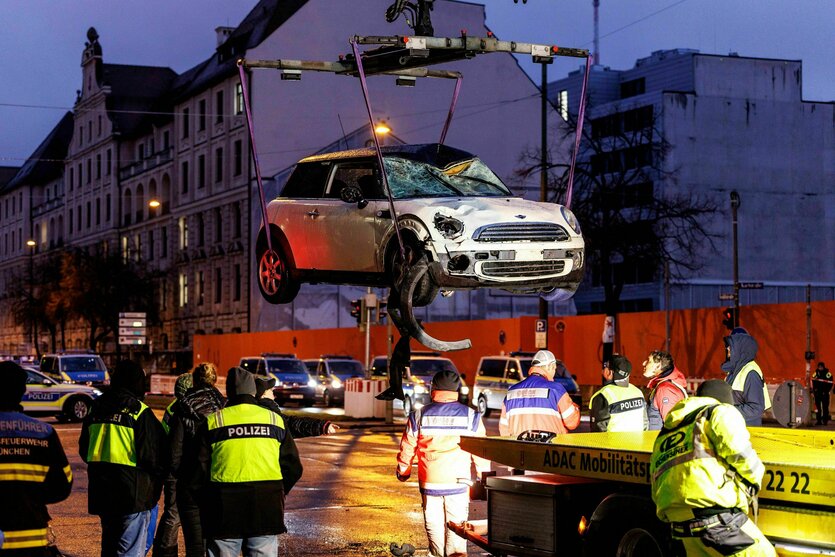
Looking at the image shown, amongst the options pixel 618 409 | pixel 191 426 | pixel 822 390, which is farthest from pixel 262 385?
pixel 822 390

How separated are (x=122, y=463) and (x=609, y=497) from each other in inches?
138

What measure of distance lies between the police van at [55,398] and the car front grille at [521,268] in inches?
1227

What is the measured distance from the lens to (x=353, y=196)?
730cm

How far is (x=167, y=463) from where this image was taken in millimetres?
10305

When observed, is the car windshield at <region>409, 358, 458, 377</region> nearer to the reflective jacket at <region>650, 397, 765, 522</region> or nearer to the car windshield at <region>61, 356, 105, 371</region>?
the car windshield at <region>61, 356, 105, 371</region>

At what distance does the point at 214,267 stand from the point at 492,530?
164 ft

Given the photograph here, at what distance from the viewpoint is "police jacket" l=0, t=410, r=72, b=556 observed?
27.2ft

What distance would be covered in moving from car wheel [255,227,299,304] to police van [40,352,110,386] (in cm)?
3638

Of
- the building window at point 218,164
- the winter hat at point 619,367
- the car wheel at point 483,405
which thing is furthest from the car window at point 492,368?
the winter hat at point 619,367

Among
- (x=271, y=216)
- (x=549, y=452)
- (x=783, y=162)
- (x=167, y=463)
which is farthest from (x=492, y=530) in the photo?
(x=783, y=162)

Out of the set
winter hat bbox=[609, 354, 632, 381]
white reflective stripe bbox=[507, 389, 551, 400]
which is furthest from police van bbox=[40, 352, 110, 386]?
winter hat bbox=[609, 354, 632, 381]

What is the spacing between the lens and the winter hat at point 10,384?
27.9ft

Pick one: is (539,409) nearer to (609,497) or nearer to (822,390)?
(609,497)

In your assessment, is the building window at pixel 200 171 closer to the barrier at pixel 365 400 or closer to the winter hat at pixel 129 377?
the barrier at pixel 365 400
